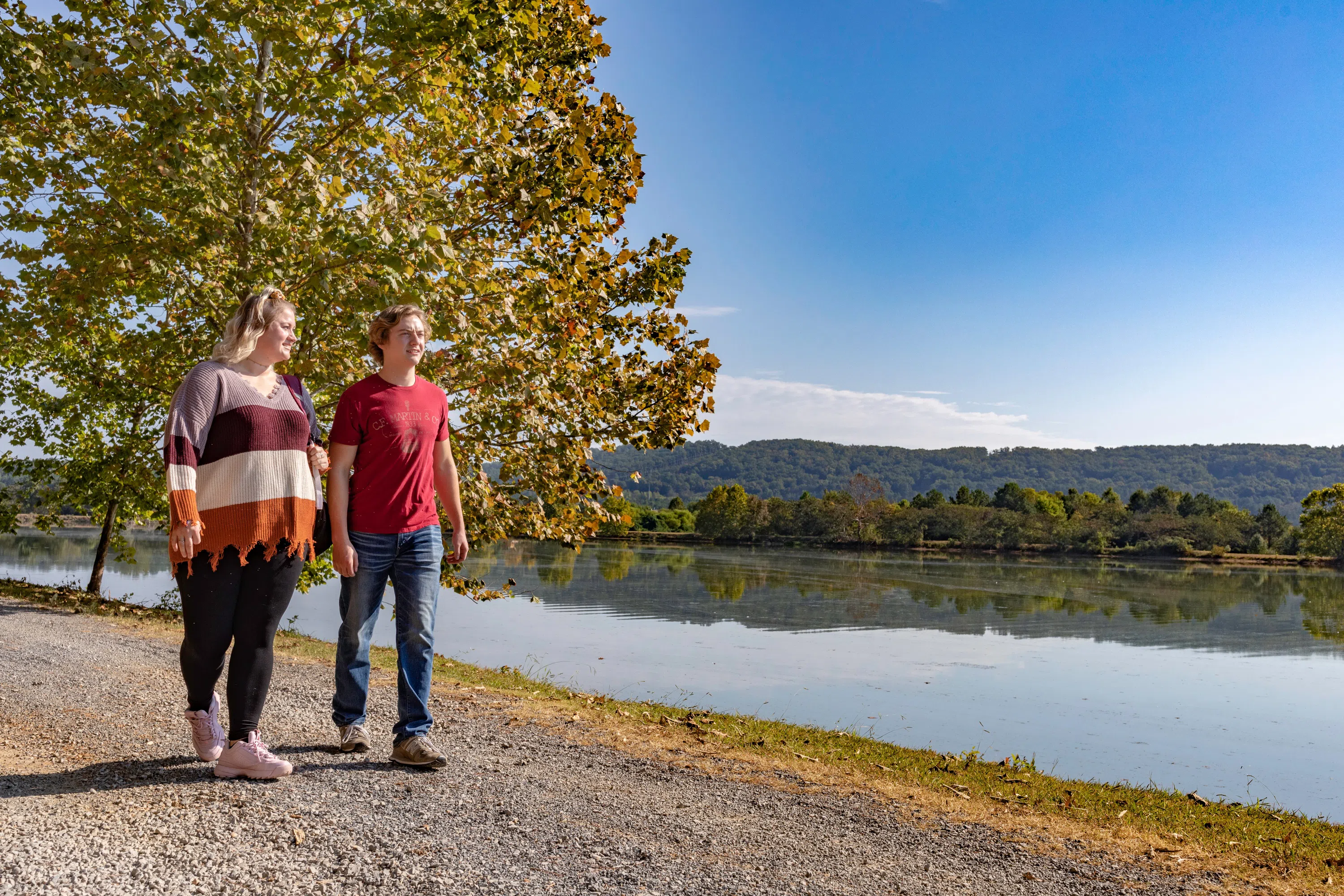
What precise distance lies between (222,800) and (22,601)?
1237cm

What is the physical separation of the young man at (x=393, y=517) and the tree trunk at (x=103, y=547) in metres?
13.6

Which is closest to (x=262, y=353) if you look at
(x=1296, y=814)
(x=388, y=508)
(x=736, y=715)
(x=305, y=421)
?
(x=305, y=421)

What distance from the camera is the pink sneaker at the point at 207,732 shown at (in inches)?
161

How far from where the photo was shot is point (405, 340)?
442 cm

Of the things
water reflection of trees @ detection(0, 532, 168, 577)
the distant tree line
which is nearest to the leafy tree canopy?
water reflection of trees @ detection(0, 532, 168, 577)

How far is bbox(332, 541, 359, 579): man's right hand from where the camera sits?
4.32m

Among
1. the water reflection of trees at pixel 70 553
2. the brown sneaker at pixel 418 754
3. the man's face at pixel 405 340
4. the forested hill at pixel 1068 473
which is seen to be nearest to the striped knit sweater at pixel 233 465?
the man's face at pixel 405 340

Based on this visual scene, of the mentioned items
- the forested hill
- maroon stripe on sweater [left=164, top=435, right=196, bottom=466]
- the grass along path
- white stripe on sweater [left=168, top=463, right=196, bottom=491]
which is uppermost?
the forested hill

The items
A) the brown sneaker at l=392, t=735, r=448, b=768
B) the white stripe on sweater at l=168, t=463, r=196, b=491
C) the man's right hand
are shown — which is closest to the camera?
the white stripe on sweater at l=168, t=463, r=196, b=491

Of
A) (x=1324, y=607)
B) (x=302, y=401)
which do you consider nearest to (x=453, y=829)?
(x=302, y=401)

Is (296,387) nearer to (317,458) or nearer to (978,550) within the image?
(317,458)

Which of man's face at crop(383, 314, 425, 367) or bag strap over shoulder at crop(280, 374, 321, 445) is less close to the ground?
man's face at crop(383, 314, 425, 367)

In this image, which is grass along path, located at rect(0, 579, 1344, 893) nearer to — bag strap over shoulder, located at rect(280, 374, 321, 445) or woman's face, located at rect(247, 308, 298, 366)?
bag strap over shoulder, located at rect(280, 374, 321, 445)

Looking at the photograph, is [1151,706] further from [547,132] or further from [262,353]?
[262,353]
